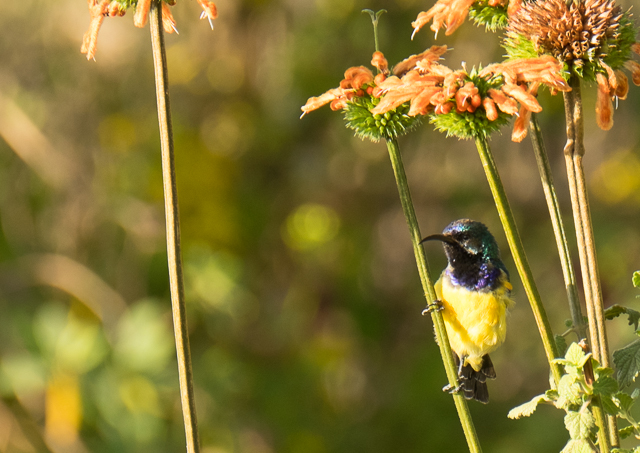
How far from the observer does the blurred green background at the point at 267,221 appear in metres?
2.07

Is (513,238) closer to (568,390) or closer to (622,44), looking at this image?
(568,390)

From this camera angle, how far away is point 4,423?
Result: 1787 mm

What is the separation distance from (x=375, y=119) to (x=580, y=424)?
0.89ft

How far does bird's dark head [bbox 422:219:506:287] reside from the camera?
88 centimetres

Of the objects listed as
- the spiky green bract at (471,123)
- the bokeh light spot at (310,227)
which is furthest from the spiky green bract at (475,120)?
the bokeh light spot at (310,227)

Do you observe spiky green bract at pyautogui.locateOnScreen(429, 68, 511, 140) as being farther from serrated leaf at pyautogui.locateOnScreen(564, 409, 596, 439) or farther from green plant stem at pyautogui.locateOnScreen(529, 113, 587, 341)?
serrated leaf at pyautogui.locateOnScreen(564, 409, 596, 439)

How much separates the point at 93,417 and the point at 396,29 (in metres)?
1.69

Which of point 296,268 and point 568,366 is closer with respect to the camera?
point 568,366

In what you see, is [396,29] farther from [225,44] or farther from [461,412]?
[461,412]

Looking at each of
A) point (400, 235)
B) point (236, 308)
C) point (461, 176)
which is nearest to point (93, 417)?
point (236, 308)

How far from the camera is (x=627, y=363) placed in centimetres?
50

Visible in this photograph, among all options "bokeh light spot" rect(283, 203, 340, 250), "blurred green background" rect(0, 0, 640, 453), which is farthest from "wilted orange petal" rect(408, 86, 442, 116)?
"bokeh light spot" rect(283, 203, 340, 250)

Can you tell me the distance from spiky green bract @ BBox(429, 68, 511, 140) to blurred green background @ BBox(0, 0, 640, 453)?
1360 millimetres

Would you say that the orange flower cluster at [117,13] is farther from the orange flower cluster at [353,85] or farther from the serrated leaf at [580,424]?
the serrated leaf at [580,424]
